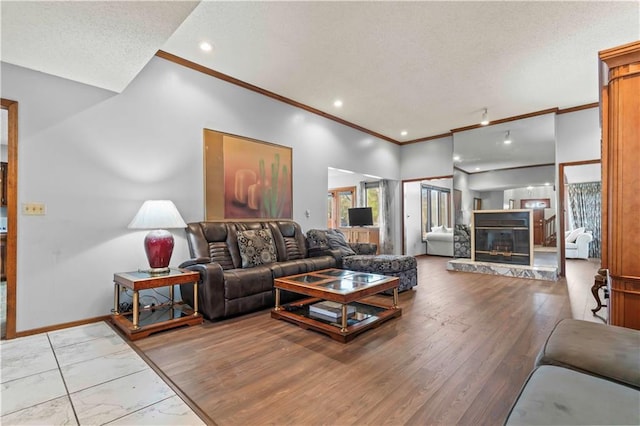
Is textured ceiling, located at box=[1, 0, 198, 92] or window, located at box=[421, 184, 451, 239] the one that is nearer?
textured ceiling, located at box=[1, 0, 198, 92]

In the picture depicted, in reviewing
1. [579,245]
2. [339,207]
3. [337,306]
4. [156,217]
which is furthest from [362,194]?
[156,217]

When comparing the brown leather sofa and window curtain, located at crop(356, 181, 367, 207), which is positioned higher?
window curtain, located at crop(356, 181, 367, 207)

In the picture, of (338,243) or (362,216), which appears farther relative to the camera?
(362,216)

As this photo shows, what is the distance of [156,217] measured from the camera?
3.05m

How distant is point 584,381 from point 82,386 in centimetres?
264

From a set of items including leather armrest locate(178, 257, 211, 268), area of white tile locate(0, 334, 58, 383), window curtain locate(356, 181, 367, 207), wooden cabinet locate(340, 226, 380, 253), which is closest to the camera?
area of white tile locate(0, 334, 58, 383)

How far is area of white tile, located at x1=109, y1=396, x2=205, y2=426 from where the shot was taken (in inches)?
61.9

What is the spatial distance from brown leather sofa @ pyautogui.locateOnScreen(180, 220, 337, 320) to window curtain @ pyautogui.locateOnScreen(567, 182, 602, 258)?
364 inches

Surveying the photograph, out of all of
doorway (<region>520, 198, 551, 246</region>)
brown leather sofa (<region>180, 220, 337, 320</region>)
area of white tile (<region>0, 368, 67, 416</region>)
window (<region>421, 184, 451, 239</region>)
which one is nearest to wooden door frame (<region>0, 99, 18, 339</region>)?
area of white tile (<region>0, 368, 67, 416</region>)

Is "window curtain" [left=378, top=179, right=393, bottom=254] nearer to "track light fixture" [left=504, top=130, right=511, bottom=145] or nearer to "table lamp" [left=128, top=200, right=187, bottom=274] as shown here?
"track light fixture" [left=504, top=130, right=511, bottom=145]

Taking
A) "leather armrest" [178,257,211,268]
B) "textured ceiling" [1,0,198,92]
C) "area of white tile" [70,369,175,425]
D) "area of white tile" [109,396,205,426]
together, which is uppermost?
"textured ceiling" [1,0,198,92]

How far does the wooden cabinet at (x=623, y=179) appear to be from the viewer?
1533 mm

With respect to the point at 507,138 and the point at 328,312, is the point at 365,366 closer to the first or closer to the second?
the point at 328,312

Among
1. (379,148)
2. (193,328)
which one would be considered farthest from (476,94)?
(193,328)
